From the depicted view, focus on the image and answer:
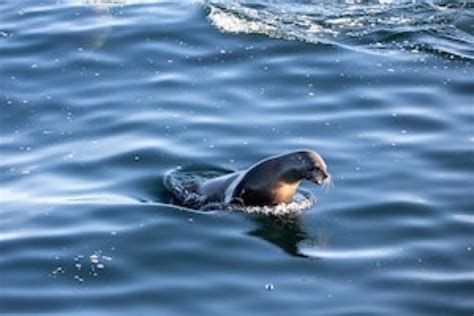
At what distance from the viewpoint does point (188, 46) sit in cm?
1457

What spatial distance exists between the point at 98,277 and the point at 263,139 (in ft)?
9.75

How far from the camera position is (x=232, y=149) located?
1158cm

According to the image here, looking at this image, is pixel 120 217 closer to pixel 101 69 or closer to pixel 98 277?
pixel 98 277

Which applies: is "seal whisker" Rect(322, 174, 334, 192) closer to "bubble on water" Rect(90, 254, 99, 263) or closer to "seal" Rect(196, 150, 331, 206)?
"seal" Rect(196, 150, 331, 206)

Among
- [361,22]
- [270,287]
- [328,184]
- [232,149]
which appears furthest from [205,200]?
[361,22]

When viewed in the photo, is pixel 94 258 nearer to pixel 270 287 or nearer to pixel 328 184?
pixel 270 287

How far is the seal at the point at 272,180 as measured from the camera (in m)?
10.1

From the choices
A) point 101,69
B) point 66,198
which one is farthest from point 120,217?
point 101,69

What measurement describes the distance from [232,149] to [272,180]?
1388 mm

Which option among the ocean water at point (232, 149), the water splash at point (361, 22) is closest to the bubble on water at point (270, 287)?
the ocean water at point (232, 149)

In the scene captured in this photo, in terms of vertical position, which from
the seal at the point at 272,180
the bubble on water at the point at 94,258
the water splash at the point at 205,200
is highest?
the seal at the point at 272,180

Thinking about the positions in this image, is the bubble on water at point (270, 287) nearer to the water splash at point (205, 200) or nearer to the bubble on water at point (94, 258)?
the water splash at point (205, 200)

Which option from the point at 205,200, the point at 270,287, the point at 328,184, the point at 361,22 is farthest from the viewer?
the point at 361,22

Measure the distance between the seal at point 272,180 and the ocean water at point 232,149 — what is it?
0.21 metres
